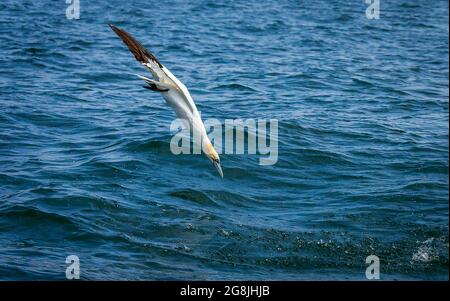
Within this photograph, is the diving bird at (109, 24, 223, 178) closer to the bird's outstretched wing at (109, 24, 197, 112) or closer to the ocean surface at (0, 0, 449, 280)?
the bird's outstretched wing at (109, 24, 197, 112)

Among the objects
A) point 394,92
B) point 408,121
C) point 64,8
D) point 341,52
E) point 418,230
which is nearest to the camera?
point 418,230

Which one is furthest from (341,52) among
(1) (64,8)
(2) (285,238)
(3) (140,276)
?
(3) (140,276)

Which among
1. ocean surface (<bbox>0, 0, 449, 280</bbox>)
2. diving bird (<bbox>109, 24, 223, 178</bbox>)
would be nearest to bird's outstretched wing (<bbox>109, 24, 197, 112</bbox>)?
diving bird (<bbox>109, 24, 223, 178</bbox>)

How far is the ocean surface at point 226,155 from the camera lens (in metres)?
9.83

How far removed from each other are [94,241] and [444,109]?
930 cm

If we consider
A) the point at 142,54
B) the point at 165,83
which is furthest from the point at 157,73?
the point at 142,54

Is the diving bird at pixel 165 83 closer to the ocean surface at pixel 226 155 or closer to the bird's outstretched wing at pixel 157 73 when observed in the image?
the bird's outstretched wing at pixel 157 73

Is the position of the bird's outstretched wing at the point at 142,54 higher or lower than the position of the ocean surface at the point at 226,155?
higher

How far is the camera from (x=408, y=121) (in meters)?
15.6

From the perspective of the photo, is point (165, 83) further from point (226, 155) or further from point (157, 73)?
point (226, 155)

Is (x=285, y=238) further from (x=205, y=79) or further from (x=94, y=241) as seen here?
(x=205, y=79)

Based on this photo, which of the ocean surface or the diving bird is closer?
the diving bird

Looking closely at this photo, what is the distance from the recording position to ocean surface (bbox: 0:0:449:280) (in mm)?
9828

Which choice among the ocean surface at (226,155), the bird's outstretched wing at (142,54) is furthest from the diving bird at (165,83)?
the ocean surface at (226,155)
